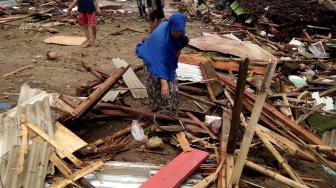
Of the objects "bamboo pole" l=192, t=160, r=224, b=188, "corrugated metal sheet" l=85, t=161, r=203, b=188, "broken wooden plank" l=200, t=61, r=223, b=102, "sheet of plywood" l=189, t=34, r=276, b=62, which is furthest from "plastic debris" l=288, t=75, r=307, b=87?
"corrugated metal sheet" l=85, t=161, r=203, b=188

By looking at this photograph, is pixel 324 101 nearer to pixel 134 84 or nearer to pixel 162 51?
pixel 162 51

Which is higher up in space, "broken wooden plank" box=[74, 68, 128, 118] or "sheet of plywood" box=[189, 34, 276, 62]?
"broken wooden plank" box=[74, 68, 128, 118]

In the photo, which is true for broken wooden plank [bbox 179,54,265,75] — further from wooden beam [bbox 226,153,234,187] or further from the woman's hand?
wooden beam [bbox 226,153,234,187]

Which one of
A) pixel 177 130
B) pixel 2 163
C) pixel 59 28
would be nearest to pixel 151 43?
pixel 177 130

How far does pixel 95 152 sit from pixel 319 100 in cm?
418

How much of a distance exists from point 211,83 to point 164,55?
1813 millimetres

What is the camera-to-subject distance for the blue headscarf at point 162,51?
539cm

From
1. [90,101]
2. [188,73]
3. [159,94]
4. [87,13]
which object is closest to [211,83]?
[188,73]

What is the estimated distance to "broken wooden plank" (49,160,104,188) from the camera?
3969mm

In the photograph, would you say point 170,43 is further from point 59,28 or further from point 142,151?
point 59,28

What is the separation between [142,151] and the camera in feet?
16.3

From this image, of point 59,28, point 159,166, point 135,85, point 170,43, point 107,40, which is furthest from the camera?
point 59,28

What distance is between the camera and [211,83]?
23.1 feet

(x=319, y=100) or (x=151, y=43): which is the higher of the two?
(x=151, y=43)
